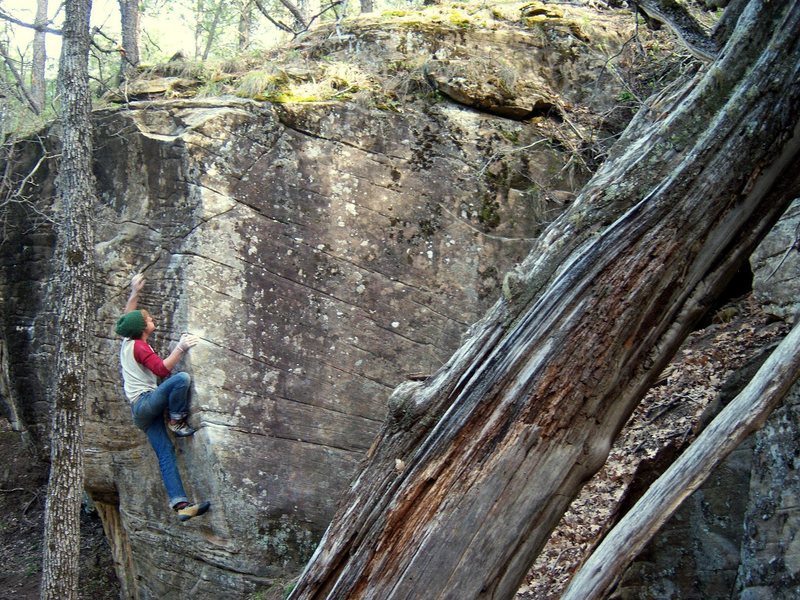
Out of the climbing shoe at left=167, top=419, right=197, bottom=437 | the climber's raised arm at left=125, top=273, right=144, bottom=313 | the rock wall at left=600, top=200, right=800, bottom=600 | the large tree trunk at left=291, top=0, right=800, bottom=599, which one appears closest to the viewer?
the large tree trunk at left=291, top=0, right=800, bottom=599

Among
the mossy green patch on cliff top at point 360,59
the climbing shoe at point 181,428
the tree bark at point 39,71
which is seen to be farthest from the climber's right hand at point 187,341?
the tree bark at point 39,71

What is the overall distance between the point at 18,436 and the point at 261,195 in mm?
5666

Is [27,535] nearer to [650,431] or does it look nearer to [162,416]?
[162,416]

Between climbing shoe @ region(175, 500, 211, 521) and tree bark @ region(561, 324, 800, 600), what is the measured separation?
149 inches

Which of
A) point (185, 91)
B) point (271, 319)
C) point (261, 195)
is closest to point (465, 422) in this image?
point (271, 319)

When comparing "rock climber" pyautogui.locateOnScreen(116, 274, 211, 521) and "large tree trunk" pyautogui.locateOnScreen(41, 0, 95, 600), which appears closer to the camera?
"rock climber" pyautogui.locateOnScreen(116, 274, 211, 521)

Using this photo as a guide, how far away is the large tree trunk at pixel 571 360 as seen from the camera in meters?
3.46

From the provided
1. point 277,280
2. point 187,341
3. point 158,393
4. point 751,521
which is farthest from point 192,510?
point 751,521

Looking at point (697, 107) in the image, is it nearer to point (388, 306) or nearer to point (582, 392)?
point (582, 392)

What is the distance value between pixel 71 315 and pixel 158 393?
1.16 meters

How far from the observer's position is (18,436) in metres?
10.1

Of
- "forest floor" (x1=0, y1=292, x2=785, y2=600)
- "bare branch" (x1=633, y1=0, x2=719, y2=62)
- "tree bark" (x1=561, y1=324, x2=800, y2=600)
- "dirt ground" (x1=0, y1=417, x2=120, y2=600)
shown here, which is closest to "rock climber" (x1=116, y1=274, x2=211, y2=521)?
"forest floor" (x1=0, y1=292, x2=785, y2=600)

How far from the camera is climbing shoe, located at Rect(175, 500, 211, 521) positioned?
21.1ft

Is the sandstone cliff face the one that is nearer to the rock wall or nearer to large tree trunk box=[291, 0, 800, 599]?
the rock wall
